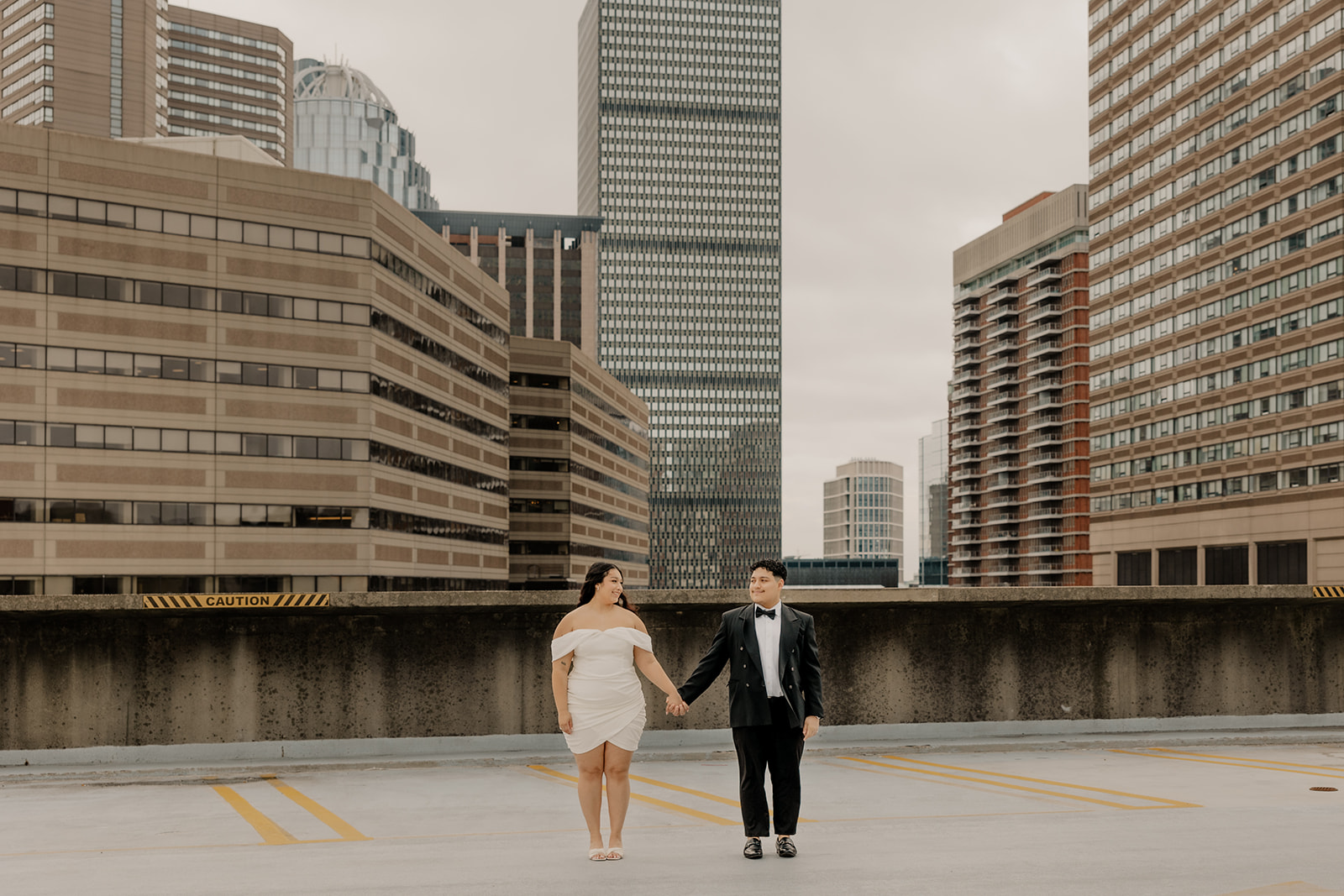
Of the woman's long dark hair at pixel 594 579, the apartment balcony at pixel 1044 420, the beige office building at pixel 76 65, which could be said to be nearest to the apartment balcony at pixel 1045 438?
the apartment balcony at pixel 1044 420

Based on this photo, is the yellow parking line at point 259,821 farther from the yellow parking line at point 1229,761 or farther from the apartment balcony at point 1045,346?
the apartment balcony at point 1045,346

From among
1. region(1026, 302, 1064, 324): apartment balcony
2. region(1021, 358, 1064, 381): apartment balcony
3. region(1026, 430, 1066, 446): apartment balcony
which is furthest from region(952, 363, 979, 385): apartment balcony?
region(1026, 430, 1066, 446): apartment balcony

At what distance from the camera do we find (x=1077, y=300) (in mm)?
155750

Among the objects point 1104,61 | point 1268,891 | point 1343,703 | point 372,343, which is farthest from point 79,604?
point 1104,61

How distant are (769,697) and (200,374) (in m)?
75.5

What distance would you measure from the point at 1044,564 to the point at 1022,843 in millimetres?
162692

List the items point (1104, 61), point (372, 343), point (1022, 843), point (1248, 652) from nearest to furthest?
1. point (1022, 843)
2. point (1248, 652)
3. point (372, 343)
4. point (1104, 61)

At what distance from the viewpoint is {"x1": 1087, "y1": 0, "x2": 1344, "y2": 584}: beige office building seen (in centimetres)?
8825

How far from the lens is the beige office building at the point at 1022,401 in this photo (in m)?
158

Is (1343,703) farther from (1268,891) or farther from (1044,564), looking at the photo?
(1044,564)

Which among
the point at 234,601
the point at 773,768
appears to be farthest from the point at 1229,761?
the point at 234,601

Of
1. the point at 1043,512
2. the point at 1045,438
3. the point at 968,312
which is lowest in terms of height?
the point at 1043,512

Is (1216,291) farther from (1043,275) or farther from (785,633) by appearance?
(785,633)

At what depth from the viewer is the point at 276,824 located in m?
9.14
